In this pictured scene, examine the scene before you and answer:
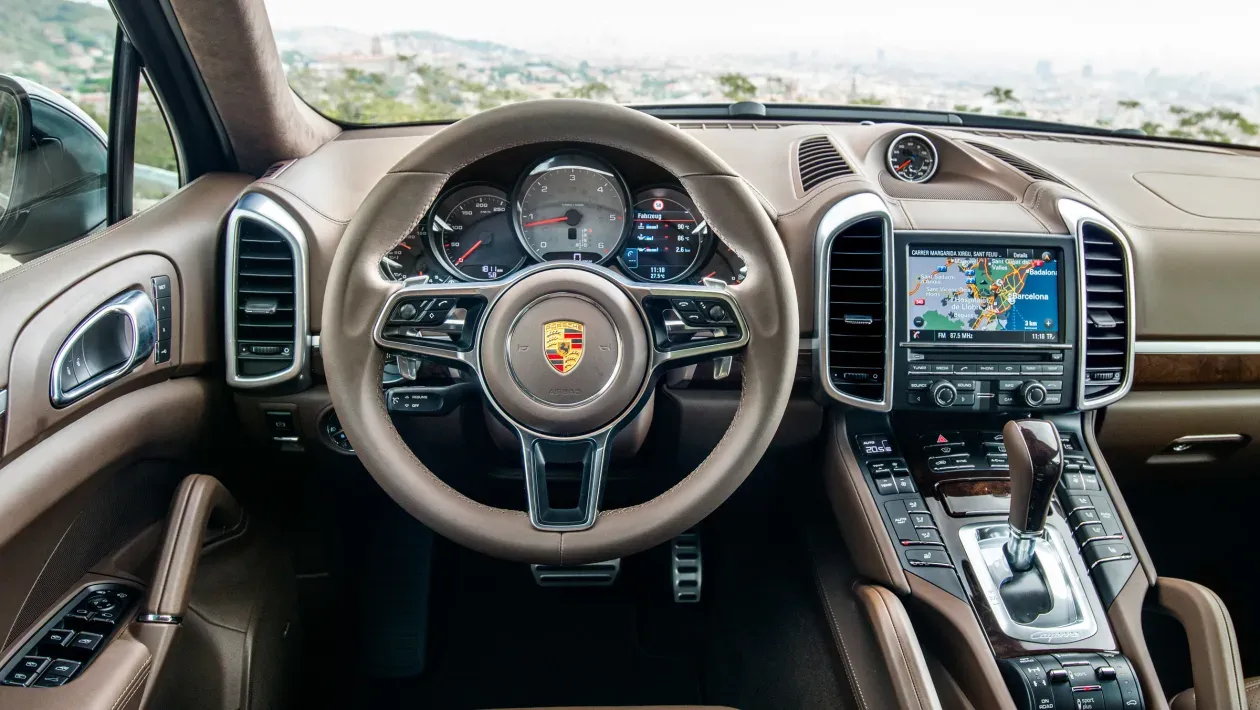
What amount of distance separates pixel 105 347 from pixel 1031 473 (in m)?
1.71

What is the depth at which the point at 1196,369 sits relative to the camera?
2.17 meters

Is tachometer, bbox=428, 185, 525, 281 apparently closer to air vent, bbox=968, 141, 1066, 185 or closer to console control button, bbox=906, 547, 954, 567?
console control button, bbox=906, 547, 954, 567

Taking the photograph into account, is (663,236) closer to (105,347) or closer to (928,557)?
(928,557)

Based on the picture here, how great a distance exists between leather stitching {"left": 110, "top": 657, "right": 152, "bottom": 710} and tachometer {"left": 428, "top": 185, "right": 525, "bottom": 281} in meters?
0.92

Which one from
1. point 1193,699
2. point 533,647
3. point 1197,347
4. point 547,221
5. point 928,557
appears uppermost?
point 547,221

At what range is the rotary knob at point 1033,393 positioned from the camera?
6.39 feet

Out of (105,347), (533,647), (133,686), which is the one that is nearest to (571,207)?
(105,347)

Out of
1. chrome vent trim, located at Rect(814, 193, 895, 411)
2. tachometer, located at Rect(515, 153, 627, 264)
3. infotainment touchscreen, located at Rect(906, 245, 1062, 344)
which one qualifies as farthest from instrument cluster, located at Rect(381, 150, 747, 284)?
Answer: infotainment touchscreen, located at Rect(906, 245, 1062, 344)

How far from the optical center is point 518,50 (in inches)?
82.8

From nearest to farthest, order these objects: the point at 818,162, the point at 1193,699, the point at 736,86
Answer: the point at 1193,699 < the point at 818,162 < the point at 736,86

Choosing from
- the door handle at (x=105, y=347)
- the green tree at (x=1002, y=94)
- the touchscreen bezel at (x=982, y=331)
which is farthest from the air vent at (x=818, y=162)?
the door handle at (x=105, y=347)

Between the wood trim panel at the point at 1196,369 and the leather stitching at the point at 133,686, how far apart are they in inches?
85.5

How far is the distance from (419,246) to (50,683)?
1.00 meters

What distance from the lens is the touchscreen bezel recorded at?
6.34 feet
